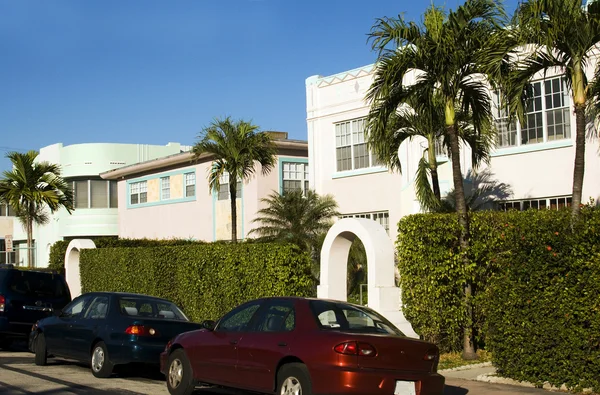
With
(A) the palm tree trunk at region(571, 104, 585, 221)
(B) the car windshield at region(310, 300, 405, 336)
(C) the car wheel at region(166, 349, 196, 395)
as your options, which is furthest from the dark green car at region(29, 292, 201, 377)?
(A) the palm tree trunk at region(571, 104, 585, 221)

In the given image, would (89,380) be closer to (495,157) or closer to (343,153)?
(495,157)

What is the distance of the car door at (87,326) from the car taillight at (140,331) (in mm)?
760

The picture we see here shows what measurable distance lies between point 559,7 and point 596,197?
8633mm

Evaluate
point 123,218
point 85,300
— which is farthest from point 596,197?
point 123,218

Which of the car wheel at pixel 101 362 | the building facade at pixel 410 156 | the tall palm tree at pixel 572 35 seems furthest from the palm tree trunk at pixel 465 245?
the car wheel at pixel 101 362

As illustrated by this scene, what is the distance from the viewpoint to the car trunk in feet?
29.0

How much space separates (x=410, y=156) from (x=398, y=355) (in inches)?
619

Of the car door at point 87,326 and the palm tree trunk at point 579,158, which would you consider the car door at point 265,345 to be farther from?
the palm tree trunk at point 579,158

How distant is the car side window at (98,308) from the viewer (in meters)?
13.6

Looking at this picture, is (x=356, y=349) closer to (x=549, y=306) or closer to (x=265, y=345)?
(x=265, y=345)

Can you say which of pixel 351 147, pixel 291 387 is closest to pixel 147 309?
pixel 291 387

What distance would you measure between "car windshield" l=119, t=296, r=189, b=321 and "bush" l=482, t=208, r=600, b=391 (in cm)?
551

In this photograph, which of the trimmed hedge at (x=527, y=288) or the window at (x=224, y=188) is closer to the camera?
the trimmed hedge at (x=527, y=288)

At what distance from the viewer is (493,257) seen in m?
13.6
